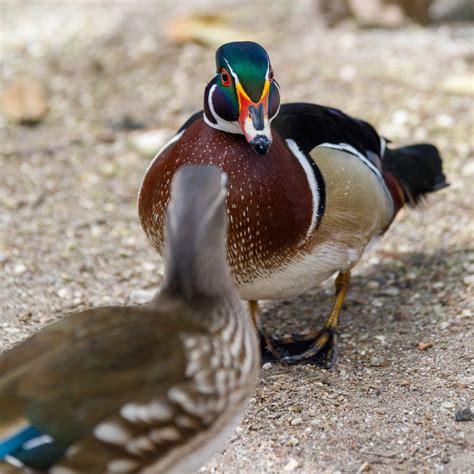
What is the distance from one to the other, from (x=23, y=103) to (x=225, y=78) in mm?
3137

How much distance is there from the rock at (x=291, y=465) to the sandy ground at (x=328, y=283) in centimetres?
2

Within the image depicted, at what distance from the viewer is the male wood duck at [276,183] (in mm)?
3043

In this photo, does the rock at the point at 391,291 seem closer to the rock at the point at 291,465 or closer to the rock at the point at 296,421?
the rock at the point at 296,421

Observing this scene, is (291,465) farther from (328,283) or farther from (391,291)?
(328,283)

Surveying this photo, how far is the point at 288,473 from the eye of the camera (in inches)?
109

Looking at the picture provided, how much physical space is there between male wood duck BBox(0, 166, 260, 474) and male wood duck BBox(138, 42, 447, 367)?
2.61ft

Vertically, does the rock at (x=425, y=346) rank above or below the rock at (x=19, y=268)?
below

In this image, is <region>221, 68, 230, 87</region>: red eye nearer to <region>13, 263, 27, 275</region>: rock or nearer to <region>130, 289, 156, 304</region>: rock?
<region>130, 289, 156, 304</region>: rock

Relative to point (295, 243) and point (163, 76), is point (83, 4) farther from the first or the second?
point (295, 243)

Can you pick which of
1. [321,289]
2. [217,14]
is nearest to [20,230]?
[321,289]

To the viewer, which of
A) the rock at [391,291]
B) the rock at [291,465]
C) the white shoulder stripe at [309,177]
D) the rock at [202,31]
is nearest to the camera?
the rock at [291,465]

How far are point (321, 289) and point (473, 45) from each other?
3132 millimetres

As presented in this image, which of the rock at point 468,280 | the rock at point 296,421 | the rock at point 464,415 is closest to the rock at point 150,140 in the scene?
the rock at point 468,280

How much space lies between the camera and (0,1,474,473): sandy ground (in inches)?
119
